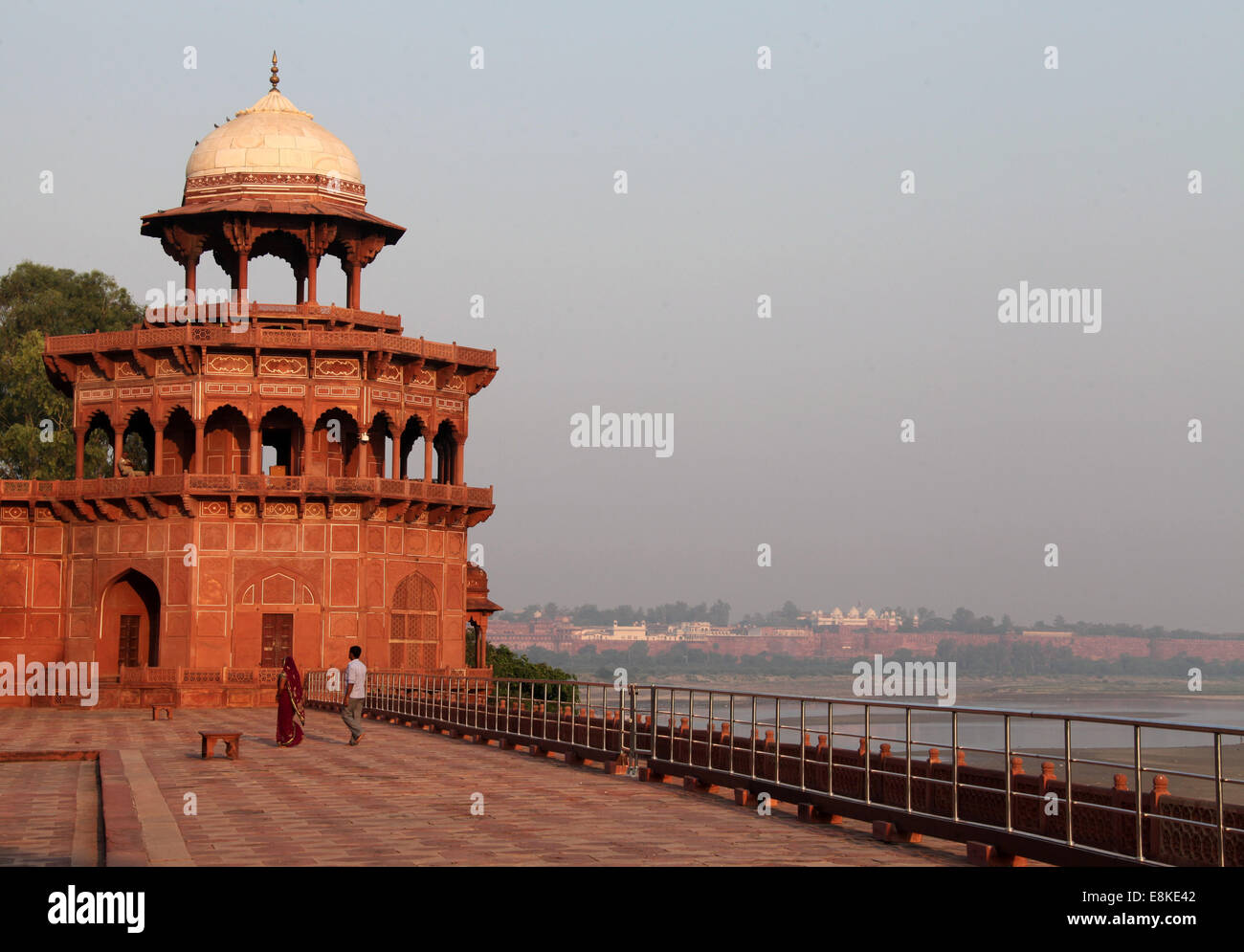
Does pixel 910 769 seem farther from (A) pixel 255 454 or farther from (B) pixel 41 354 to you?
(B) pixel 41 354

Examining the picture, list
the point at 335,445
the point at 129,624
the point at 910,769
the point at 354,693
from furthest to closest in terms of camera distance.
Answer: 1. the point at 335,445
2. the point at 129,624
3. the point at 354,693
4. the point at 910,769

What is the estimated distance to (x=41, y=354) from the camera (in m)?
64.2

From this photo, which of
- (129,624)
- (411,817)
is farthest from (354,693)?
(129,624)

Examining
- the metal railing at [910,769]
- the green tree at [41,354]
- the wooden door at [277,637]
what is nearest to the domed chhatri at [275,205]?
the wooden door at [277,637]

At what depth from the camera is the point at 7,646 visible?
163 feet

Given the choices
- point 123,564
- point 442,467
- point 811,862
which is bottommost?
point 811,862

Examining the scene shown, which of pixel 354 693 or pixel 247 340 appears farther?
pixel 247 340

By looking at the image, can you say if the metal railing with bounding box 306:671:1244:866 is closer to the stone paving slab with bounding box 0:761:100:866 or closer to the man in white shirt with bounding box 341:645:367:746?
the man in white shirt with bounding box 341:645:367:746

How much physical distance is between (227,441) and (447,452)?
24.6ft

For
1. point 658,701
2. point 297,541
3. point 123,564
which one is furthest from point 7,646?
point 658,701

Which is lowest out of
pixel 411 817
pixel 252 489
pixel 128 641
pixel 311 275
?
pixel 411 817

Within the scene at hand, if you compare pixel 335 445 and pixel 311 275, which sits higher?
pixel 311 275
